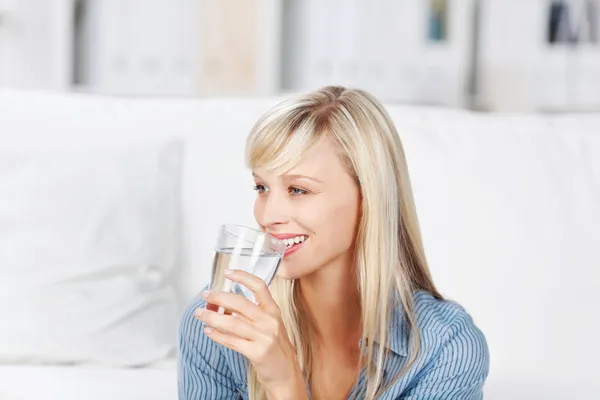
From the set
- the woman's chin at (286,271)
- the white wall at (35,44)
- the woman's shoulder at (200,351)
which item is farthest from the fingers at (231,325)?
the white wall at (35,44)

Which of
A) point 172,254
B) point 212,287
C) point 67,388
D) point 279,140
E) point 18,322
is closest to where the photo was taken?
point 212,287

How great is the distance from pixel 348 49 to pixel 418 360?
2.82 m

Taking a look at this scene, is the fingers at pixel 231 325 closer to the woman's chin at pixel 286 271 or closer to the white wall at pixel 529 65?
the woman's chin at pixel 286 271

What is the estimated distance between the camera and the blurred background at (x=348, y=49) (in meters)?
3.72

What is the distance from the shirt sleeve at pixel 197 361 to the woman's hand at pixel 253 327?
0.76 ft

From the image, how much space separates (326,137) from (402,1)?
282cm

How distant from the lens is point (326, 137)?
1251 mm

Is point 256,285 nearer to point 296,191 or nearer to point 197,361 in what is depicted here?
point 296,191

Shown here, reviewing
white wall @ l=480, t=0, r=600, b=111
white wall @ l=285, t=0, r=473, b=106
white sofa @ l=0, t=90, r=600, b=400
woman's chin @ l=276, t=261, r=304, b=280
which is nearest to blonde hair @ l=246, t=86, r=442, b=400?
woman's chin @ l=276, t=261, r=304, b=280

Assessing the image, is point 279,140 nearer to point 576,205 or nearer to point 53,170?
point 53,170

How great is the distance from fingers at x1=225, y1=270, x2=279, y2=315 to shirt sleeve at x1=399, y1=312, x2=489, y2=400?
11.7 inches

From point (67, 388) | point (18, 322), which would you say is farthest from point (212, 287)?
point (18, 322)

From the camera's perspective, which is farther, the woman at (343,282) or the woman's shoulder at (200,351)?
the woman's shoulder at (200,351)

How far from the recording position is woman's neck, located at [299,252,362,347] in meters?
1.33
